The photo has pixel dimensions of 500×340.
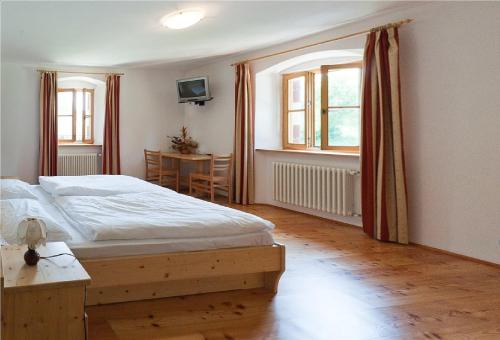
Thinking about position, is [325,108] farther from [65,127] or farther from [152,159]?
[65,127]

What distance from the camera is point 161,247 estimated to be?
9.87ft

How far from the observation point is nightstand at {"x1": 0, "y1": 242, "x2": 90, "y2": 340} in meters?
2.00

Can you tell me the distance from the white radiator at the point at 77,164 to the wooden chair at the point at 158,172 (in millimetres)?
843

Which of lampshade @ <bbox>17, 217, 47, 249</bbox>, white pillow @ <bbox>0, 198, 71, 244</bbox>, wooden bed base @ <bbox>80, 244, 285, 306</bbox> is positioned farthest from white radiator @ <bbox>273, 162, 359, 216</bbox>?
lampshade @ <bbox>17, 217, 47, 249</bbox>

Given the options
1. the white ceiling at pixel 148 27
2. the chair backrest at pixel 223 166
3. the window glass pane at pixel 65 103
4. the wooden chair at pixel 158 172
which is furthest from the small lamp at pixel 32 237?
the window glass pane at pixel 65 103

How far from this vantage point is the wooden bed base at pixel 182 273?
285 cm

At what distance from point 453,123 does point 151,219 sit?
8.84 feet

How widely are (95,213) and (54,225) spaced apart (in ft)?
1.44

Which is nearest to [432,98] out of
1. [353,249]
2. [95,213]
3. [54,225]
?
[353,249]

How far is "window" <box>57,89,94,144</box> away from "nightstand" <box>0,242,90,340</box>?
6.85 metres

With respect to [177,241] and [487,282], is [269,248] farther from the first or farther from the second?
[487,282]

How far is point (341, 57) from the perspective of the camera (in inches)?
243

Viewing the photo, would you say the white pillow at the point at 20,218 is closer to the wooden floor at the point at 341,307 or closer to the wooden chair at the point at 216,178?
the wooden floor at the point at 341,307

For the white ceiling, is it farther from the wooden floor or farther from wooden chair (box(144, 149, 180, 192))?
the wooden floor
